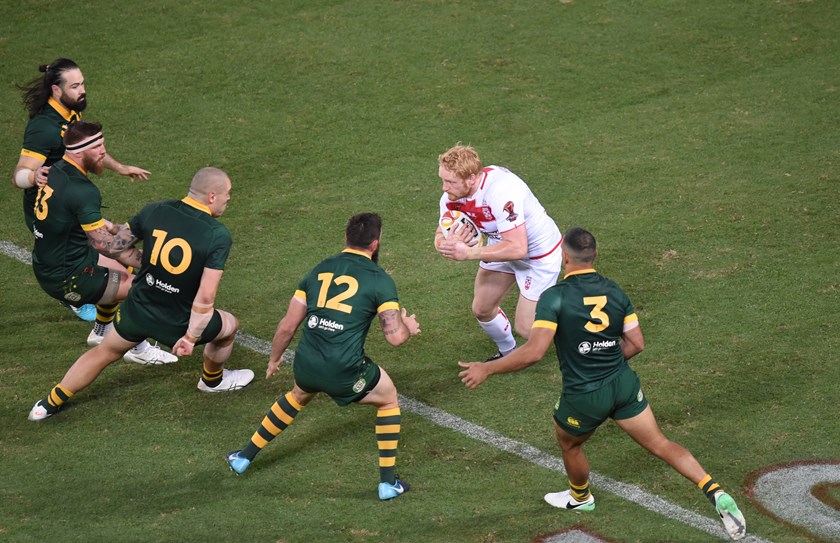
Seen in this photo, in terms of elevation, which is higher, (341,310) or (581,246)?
(581,246)

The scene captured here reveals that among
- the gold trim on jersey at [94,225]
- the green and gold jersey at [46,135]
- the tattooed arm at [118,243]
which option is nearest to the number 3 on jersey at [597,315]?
the tattooed arm at [118,243]

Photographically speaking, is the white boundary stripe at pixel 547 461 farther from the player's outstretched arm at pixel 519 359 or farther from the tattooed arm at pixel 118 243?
the tattooed arm at pixel 118 243

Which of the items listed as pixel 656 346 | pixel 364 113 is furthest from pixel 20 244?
pixel 656 346

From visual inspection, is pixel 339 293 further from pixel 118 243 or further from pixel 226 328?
pixel 118 243

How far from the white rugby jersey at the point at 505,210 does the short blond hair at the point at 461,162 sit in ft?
0.76

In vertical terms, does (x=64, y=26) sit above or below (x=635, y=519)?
above

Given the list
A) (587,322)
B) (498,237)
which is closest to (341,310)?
(587,322)

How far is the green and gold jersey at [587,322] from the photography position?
262 inches

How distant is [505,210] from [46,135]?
435 centimetres

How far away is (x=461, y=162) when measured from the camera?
830 cm

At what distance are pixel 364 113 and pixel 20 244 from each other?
4.66m

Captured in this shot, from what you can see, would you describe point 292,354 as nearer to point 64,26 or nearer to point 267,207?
point 267,207

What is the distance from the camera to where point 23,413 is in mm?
8664

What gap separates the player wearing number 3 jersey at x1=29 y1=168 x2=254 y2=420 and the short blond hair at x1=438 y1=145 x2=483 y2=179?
1689mm
